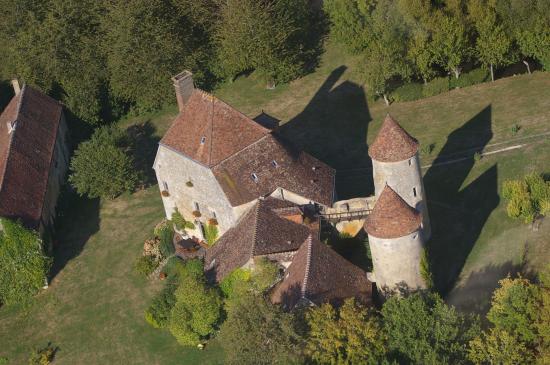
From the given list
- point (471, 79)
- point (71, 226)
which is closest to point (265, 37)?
point (471, 79)

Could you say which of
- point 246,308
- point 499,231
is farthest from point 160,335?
point 499,231

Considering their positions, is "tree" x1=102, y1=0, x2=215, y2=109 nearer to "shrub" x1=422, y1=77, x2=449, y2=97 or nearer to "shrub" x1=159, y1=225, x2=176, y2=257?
"shrub" x1=422, y1=77, x2=449, y2=97

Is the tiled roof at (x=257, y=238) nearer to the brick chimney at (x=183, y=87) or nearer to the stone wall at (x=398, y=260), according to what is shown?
the stone wall at (x=398, y=260)

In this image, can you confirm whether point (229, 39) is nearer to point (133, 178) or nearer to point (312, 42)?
point (312, 42)

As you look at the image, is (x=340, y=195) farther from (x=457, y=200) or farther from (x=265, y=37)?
(x=265, y=37)

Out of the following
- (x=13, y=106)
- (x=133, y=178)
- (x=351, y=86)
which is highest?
(x=13, y=106)

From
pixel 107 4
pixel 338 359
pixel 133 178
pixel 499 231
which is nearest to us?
pixel 338 359

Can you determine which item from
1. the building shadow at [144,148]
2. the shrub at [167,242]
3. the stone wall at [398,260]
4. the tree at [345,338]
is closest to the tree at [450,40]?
the building shadow at [144,148]
